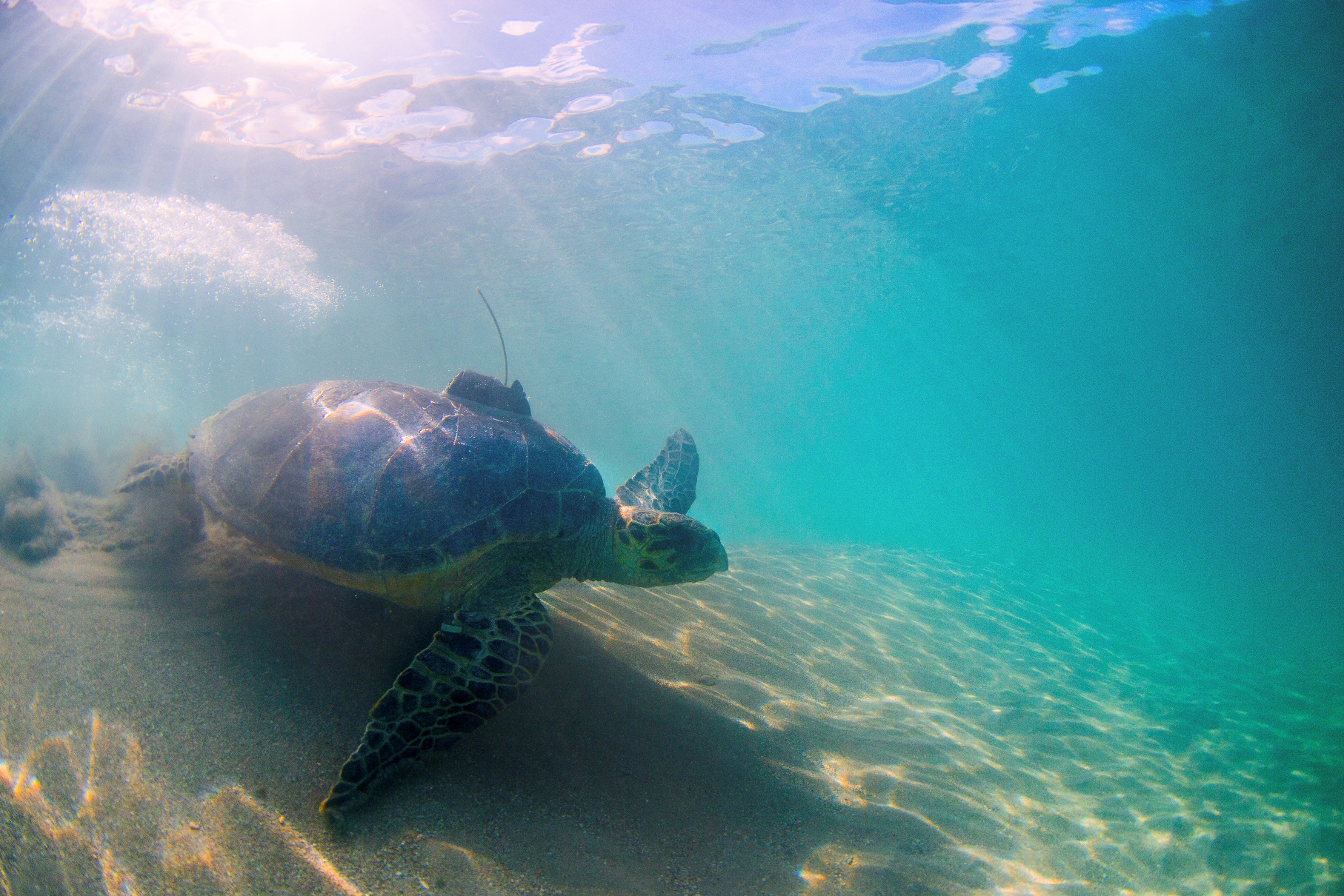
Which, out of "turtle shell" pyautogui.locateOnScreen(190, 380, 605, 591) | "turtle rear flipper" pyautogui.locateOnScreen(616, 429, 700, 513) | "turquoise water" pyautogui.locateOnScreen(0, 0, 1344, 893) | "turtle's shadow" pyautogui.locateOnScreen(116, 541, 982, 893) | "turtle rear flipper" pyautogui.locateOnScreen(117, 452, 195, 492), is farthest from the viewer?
"turquoise water" pyautogui.locateOnScreen(0, 0, 1344, 893)

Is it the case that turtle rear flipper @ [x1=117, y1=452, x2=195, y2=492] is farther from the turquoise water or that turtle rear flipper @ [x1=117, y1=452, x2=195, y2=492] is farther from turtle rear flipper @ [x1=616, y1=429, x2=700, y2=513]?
the turquoise water

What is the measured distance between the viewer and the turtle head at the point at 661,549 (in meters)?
3.52

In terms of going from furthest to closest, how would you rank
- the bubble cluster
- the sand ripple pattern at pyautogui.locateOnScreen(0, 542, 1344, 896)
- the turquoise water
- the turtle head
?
the bubble cluster → the turquoise water → the turtle head → the sand ripple pattern at pyautogui.locateOnScreen(0, 542, 1344, 896)

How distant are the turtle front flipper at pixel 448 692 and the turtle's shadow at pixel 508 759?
13 centimetres

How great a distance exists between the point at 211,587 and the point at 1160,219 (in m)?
30.8

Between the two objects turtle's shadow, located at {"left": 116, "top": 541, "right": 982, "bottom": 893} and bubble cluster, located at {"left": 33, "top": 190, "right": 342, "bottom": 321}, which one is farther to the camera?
bubble cluster, located at {"left": 33, "top": 190, "right": 342, "bottom": 321}

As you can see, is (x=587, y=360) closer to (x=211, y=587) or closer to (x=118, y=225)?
(x=118, y=225)

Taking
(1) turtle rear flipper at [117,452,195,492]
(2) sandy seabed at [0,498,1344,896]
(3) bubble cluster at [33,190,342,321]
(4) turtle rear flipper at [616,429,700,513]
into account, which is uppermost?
(4) turtle rear flipper at [616,429,700,513]

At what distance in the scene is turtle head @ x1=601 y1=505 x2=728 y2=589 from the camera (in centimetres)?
352

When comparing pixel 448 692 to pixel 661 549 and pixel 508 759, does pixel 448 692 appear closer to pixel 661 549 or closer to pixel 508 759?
pixel 508 759

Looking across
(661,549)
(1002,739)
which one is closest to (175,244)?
(661,549)

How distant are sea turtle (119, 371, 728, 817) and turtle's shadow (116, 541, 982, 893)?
24 centimetres

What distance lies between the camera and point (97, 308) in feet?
91.5

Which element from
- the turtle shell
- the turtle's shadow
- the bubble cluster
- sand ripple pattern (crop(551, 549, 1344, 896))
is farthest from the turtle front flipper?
the bubble cluster
